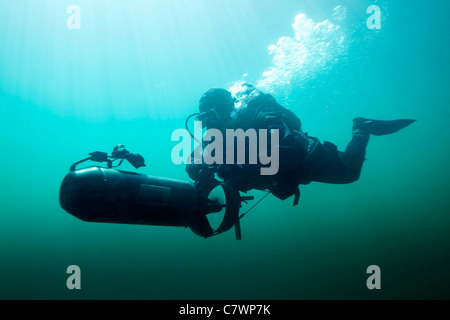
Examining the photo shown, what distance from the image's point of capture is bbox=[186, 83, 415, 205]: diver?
122 inches

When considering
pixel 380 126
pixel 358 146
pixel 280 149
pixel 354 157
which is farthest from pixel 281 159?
pixel 380 126

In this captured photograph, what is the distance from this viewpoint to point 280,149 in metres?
3.01

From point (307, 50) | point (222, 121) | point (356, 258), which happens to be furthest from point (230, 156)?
point (356, 258)

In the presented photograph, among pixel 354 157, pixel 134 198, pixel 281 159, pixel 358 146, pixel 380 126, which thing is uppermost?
pixel 380 126

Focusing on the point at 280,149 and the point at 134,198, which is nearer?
the point at 134,198

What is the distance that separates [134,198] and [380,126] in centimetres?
444

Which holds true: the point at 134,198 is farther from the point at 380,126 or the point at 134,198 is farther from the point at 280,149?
the point at 380,126

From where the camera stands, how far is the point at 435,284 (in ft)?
33.2

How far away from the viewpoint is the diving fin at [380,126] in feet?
13.7

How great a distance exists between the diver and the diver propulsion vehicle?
1.21ft

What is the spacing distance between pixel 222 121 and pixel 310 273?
1797 centimetres

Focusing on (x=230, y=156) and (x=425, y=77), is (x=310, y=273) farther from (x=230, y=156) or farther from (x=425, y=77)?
(x=425, y=77)

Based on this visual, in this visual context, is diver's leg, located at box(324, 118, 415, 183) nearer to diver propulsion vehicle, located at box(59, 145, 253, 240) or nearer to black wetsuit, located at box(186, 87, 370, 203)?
black wetsuit, located at box(186, 87, 370, 203)

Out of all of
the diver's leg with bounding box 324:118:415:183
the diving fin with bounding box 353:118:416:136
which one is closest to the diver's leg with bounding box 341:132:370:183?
the diver's leg with bounding box 324:118:415:183
